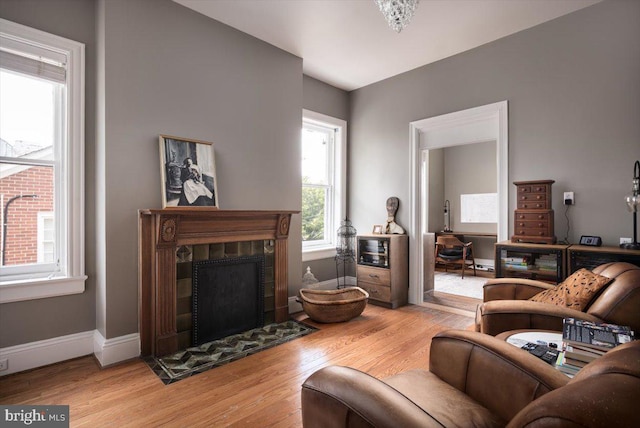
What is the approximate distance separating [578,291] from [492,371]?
1.28 m

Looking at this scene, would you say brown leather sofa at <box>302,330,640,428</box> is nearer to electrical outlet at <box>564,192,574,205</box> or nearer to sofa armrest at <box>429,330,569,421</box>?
sofa armrest at <box>429,330,569,421</box>

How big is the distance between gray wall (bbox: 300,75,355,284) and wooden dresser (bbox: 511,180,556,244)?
96.3 inches

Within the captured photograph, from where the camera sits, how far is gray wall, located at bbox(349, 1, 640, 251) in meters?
2.83

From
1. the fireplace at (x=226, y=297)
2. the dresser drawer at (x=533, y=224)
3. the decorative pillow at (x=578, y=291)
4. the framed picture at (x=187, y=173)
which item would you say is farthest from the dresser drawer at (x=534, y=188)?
the framed picture at (x=187, y=173)

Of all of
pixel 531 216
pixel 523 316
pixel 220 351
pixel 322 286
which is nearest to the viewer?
pixel 523 316

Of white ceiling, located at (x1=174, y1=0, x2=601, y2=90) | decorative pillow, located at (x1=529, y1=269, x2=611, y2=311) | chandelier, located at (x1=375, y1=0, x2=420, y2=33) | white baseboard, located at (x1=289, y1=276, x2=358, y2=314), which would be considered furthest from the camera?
white baseboard, located at (x1=289, y1=276, x2=358, y2=314)

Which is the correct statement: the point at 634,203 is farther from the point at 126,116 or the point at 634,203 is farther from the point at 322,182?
the point at 126,116

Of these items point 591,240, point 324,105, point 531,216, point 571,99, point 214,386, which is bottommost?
point 214,386

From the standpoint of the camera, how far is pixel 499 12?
305 centimetres

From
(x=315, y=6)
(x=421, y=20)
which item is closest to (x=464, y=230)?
(x=421, y=20)

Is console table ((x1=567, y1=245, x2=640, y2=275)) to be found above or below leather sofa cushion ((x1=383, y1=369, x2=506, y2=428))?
above

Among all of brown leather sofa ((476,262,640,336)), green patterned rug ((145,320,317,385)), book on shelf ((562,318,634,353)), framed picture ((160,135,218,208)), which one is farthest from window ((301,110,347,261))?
book on shelf ((562,318,634,353))

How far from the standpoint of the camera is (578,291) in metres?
2.16

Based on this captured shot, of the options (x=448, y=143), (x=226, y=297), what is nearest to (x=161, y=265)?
(x=226, y=297)
